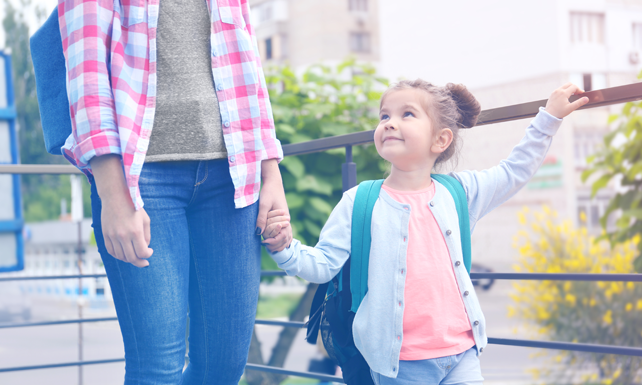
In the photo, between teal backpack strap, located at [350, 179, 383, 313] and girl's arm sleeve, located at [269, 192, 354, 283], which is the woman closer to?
girl's arm sleeve, located at [269, 192, 354, 283]

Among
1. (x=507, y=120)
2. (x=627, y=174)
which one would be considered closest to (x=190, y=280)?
(x=507, y=120)

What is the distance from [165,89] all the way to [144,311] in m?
0.41

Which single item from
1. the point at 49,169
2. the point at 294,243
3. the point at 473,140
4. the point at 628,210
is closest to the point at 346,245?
the point at 294,243

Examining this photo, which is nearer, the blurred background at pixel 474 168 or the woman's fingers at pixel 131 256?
the woman's fingers at pixel 131 256

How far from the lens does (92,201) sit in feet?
3.37

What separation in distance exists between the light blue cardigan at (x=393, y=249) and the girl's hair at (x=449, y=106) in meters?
0.10

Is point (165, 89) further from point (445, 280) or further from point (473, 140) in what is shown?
point (473, 140)

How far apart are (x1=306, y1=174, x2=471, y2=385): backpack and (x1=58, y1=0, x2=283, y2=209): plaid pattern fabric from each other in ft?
0.83

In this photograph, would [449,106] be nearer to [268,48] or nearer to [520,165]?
[520,165]

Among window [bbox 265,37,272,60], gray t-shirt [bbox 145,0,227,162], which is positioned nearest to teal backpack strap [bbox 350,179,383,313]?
gray t-shirt [bbox 145,0,227,162]

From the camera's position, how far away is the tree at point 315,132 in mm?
3371

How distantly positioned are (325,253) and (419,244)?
214 mm

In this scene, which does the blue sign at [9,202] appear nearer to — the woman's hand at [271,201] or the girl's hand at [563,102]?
the woman's hand at [271,201]

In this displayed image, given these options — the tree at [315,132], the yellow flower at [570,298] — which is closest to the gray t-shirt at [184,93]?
the tree at [315,132]
